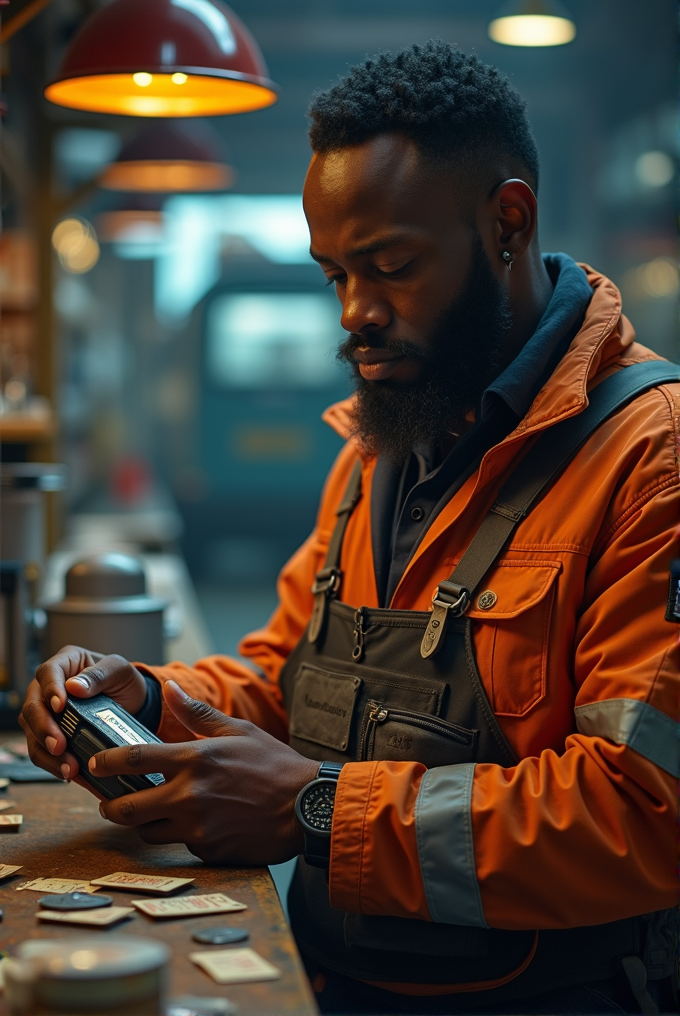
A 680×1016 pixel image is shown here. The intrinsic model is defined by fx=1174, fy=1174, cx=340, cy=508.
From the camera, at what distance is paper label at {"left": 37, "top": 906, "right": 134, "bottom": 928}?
50.6 inches

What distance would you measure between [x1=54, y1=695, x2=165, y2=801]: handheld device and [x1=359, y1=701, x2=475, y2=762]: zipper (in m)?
0.29

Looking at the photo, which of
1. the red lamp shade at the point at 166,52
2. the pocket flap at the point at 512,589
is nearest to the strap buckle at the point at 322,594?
the pocket flap at the point at 512,589

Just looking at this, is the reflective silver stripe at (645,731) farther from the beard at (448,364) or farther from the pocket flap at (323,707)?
the beard at (448,364)

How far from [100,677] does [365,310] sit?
26.2 inches

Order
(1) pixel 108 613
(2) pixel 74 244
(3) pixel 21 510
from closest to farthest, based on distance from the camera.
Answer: (1) pixel 108 613 < (3) pixel 21 510 < (2) pixel 74 244

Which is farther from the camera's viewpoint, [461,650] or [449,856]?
[461,650]

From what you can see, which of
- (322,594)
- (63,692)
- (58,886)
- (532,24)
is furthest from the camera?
(532,24)

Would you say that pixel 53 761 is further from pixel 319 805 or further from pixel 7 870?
pixel 319 805

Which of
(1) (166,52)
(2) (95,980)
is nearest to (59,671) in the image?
(2) (95,980)

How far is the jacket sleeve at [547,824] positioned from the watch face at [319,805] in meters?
0.03

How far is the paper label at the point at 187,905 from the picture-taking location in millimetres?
1316

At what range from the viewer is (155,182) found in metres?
4.93

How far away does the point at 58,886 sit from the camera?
1.41 meters

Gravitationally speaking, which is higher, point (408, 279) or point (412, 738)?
point (408, 279)
